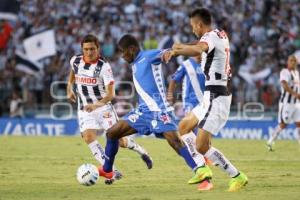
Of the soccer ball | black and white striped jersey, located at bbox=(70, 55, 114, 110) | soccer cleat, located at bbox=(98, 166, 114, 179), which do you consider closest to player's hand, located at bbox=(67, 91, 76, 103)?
black and white striped jersey, located at bbox=(70, 55, 114, 110)

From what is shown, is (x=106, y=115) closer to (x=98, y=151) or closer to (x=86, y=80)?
(x=86, y=80)

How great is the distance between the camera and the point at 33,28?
1288 inches

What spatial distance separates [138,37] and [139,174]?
16.1 metres

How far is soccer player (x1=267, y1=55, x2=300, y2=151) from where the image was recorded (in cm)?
2391

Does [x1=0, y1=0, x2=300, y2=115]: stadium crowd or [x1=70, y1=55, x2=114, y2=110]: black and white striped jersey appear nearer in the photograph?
[x1=70, y1=55, x2=114, y2=110]: black and white striped jersey

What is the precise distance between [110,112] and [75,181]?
64.6 inches

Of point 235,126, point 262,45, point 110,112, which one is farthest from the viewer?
point 262,45

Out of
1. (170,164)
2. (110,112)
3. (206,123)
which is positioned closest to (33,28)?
(170,164)

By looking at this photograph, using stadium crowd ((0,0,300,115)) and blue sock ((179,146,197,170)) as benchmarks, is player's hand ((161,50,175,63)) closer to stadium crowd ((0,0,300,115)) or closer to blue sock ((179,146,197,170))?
blue sock ((179,146,197,170))

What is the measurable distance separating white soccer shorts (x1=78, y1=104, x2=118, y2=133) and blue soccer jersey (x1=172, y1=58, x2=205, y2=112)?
8.74 feet

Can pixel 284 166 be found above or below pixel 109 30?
below

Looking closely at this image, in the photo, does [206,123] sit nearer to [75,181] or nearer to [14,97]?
[75,181]

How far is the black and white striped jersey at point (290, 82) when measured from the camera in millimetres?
23922

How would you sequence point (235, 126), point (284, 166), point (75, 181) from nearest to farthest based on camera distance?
point (75, 181)
point (284, 166)
point (235, 126)
